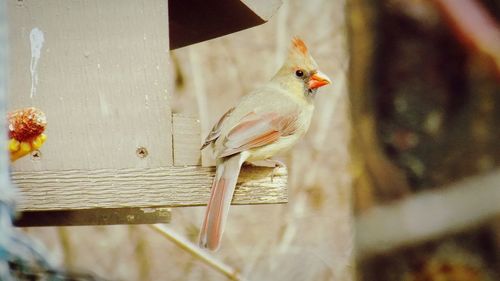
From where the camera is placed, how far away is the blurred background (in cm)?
362

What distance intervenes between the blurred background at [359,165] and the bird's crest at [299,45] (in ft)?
2.23

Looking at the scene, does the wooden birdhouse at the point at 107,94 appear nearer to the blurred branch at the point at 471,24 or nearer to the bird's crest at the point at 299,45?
the bird's crest at the point at 299,45

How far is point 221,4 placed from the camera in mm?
2674

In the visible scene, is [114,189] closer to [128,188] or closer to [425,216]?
[128,188]

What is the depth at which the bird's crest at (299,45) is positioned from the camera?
111 inches

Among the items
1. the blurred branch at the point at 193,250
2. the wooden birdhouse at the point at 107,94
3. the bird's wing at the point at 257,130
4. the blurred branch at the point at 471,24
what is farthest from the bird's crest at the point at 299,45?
the blurred branch at the point at 471,24

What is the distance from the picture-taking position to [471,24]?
190cm

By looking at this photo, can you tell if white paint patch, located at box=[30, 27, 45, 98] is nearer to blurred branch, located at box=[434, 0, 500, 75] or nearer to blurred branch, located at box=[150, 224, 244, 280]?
blurred branch, located at box=[150, 224, 244, 280]

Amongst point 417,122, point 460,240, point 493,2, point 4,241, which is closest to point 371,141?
point 417,122

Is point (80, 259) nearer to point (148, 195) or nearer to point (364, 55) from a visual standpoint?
point (364, 55)

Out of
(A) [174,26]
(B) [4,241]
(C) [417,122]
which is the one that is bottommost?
(B) [4,241]

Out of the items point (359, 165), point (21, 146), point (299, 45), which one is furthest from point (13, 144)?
point (359, 165)

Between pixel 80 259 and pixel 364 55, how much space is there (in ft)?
4.57

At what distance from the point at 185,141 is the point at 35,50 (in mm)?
426
